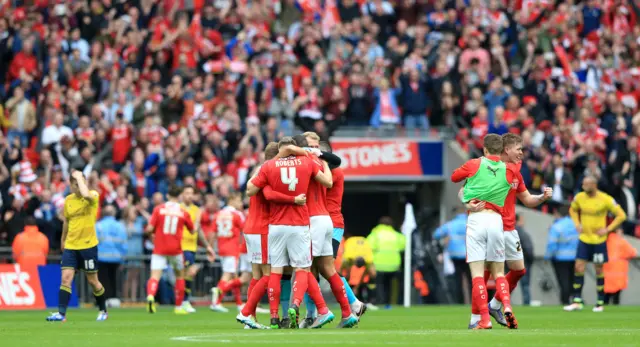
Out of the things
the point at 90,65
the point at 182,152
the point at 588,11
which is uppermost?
the point at 588,11

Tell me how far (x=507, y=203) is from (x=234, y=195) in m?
9.40

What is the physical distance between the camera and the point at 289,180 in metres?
15.3

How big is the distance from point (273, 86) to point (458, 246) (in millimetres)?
5846

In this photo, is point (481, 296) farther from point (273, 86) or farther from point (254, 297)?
point (273, 86)

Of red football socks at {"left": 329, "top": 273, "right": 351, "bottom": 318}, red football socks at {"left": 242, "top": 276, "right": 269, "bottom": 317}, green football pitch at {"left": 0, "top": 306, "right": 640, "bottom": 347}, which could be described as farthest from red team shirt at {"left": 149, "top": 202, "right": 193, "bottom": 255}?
red football socks at {"left": 329, "top": 273, "right": 351, "bottom": 318}

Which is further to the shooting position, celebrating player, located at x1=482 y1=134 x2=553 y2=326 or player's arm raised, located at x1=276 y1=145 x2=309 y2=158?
celebrating player, located at x1=482 y1=134 x2=553 y2=326

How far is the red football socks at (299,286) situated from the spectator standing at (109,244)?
11155 millimetres

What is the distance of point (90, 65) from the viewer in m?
29.5

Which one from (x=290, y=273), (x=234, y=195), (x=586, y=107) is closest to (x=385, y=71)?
(x=586, y=107)

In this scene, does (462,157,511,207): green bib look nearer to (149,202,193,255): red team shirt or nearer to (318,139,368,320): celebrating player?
(318,139,368,320): celebrating player

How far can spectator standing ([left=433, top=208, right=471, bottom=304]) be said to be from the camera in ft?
94.0

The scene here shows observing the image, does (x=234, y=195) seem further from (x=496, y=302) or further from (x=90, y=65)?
(x=496, y=302)

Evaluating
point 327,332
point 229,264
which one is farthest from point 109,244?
point 327,332

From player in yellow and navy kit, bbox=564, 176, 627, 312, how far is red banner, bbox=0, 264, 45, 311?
9.41m
